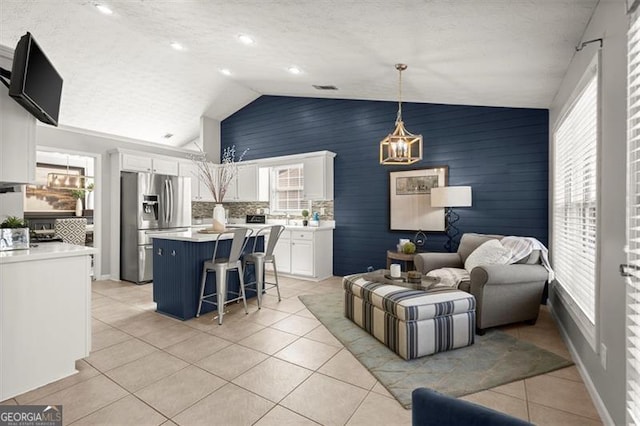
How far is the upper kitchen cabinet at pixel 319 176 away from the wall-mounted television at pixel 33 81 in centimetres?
363

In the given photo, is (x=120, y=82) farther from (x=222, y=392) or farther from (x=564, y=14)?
(x=564, y=14)

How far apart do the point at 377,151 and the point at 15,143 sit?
435 centimetres

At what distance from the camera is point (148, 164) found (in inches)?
222

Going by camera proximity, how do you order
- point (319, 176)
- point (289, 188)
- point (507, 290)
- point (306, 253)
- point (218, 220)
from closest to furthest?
point (507, 290)
point (218, 220)
point (306, 253)
point (319, 176)
point (289, 188)

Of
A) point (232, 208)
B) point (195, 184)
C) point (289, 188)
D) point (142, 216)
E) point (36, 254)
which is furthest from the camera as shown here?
point (232, 208)

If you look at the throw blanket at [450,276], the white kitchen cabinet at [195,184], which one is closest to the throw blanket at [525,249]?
the throw blanket at [450,276]

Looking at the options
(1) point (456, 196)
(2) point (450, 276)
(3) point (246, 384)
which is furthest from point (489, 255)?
(3) point (246, 384)

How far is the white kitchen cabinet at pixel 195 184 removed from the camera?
6199 mm

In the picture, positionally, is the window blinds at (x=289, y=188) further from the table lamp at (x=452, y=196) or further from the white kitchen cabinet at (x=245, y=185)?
the table lamp at (x=452, y=196)

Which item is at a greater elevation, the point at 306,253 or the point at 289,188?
the point at 289,188

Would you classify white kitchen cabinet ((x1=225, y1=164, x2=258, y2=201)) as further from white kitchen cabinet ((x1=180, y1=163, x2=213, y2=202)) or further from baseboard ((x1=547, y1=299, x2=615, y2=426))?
baseboard ((x1=547, y1=299, x2=615, y2=426))

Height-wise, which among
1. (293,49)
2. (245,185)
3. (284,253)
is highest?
(293,49)

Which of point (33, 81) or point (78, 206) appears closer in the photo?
point (33, 81)

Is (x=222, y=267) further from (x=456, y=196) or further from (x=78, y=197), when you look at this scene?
(x=78, y=197)
